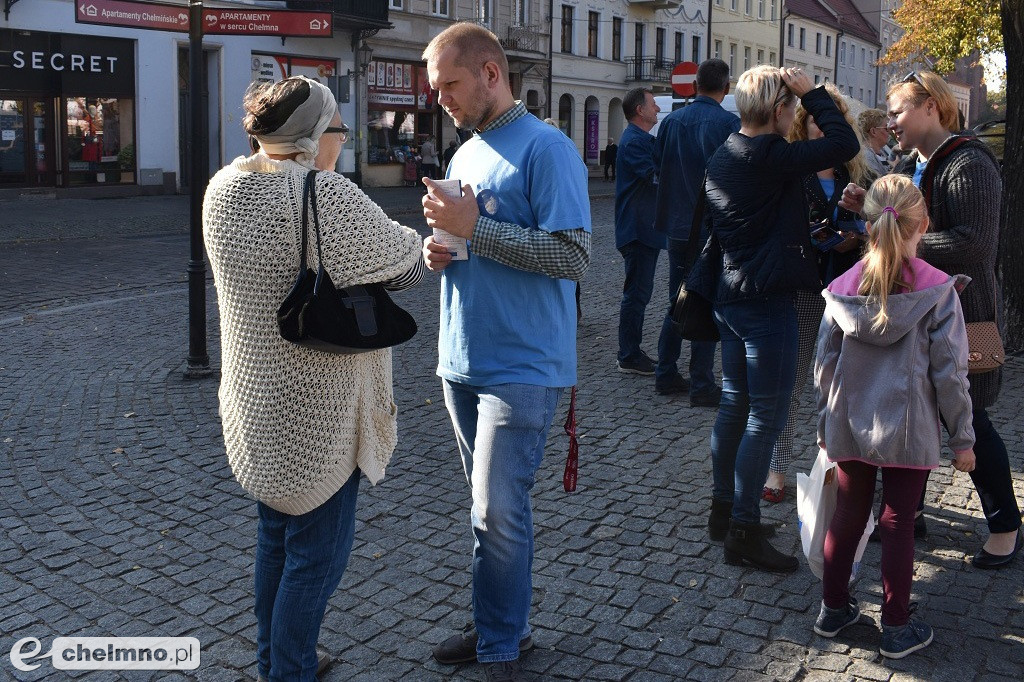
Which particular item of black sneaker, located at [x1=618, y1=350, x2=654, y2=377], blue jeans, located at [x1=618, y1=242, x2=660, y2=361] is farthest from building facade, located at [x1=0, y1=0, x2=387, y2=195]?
black sneaker, located at [x1=618, y1=350, x2=654, y2=377]

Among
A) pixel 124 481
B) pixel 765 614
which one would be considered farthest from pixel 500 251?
pixel 124 481

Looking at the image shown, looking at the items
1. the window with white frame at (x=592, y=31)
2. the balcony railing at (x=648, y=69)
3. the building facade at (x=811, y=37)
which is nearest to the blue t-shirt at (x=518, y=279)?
the window with white frame at (x=592, y=31)

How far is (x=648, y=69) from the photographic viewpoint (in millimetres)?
49188

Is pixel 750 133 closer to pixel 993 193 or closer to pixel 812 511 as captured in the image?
pixel 993 193

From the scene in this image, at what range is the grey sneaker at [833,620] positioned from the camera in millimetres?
3711

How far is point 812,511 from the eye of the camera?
387 cm

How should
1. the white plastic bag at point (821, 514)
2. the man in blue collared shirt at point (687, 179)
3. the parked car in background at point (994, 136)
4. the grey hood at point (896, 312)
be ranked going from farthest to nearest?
the parked car in background at point (994, 136)
the man in blue collared shirt at point (687, 179)
the white plastic bag at point (821, 514)
the grey hood at point (896, 312)

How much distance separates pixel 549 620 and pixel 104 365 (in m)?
5.15

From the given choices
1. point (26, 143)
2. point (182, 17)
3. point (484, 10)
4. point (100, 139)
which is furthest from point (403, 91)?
point (182, 17)

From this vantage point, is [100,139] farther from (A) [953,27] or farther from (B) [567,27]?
(B) [567,27]

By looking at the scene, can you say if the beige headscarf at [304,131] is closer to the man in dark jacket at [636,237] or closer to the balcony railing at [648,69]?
the man in dark jacket at [636,237]

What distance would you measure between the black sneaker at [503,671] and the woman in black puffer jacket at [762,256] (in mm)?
1273

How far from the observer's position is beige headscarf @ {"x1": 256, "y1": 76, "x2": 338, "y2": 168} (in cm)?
292

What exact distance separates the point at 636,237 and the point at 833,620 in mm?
4379
